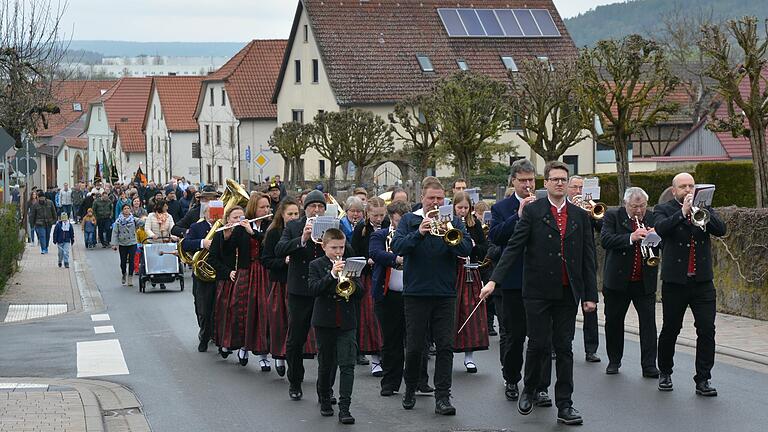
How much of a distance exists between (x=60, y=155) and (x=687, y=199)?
113 meters

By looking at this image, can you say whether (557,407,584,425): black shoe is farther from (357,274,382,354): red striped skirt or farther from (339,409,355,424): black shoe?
(357,274,382,354): red striped skirt

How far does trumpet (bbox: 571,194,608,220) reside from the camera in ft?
41.2

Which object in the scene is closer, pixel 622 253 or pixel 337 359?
pixel 337 359

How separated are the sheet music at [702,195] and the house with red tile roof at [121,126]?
3280 inches

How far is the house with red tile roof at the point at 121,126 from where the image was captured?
97.6 meters

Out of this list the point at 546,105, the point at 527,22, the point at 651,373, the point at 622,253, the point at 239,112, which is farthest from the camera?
the point at 239,112

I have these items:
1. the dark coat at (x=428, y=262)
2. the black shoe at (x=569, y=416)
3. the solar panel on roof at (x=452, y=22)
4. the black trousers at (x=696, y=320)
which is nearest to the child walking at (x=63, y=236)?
the dark coat at (x=428, y=262)

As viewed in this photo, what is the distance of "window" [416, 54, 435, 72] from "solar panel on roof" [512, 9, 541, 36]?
567 centimetres

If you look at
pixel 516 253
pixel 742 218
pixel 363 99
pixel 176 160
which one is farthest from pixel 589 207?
pixel 176 160

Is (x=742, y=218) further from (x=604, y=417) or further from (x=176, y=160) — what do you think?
(x=176, y=160)

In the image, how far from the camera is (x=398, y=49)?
210 feet

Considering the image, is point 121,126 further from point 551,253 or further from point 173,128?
point 551,253

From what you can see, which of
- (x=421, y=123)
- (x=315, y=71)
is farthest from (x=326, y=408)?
(x=315, y=71)

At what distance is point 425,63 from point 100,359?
49.9 meters
